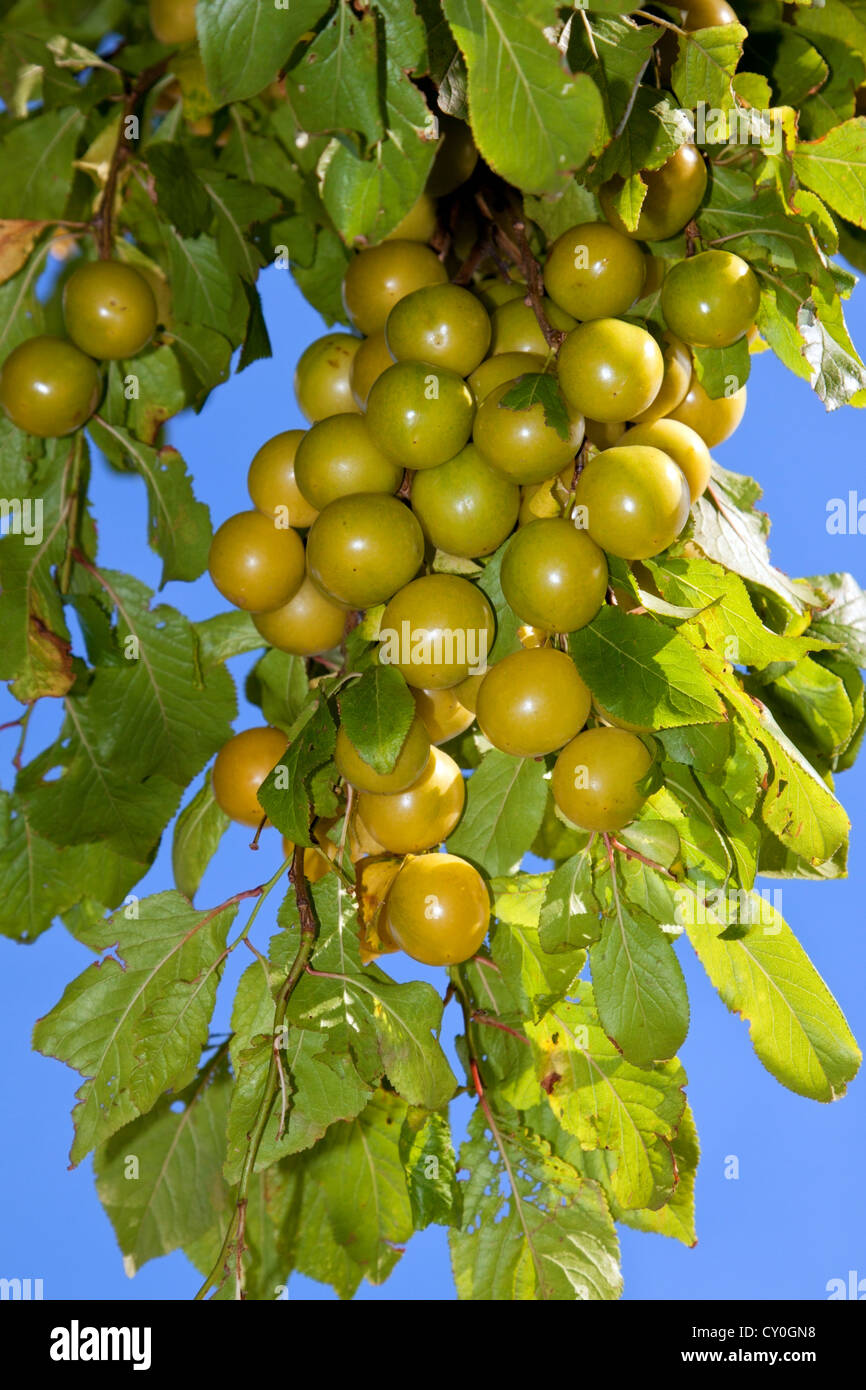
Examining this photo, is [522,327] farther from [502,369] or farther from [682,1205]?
[682,1205]

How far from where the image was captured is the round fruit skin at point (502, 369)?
0.46 meters

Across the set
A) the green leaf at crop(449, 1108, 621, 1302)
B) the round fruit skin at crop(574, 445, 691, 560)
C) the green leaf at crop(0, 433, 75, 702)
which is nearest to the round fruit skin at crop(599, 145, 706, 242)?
the round fruit skin at crop(574, 445, 691, 560)

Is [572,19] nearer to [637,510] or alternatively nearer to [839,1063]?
[637,510]

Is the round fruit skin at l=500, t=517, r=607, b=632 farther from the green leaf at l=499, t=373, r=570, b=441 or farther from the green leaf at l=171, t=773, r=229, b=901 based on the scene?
the green leaf at l=171, t=773, r=229, b=901

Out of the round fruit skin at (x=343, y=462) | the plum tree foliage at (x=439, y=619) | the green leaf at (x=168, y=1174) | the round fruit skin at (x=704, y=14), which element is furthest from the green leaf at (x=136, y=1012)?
the round fruit skin at (x=704, y=14)

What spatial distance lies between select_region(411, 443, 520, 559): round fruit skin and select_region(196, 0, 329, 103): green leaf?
15cm

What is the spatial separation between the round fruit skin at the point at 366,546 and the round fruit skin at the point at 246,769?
11 centimetres

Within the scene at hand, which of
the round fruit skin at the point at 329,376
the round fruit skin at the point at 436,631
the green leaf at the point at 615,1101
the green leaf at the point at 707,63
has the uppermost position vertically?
the green leaf at the point at 707,63

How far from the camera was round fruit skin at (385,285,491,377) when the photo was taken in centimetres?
46

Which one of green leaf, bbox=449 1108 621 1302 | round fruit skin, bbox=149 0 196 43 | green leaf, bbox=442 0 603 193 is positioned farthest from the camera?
round fruit skin, bbox=149 0 196 43

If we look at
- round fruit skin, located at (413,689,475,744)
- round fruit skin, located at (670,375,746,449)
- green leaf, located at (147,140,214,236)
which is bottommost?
round fruit skin, located at (413,689,475,744)

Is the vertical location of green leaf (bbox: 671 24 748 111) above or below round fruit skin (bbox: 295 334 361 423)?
above

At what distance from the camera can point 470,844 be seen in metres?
0.53

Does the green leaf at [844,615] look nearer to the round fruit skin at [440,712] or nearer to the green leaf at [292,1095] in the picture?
the round fruit skin at [440,712]
